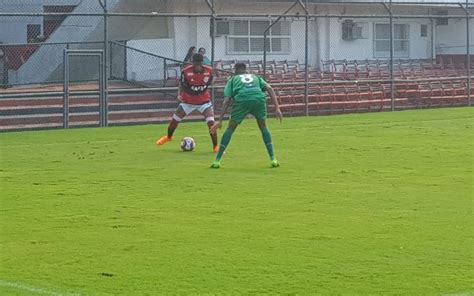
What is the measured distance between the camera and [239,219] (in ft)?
40.0

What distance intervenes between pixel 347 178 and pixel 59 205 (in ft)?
15.0

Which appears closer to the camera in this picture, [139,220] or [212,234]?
[212,234]

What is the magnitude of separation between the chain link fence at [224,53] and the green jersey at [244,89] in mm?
10901

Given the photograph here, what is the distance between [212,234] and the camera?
11.2 m

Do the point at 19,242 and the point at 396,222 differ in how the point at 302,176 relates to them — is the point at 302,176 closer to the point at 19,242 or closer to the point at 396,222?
the point at 396,222

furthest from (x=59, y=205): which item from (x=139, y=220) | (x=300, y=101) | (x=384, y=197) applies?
(x=300, y=101)

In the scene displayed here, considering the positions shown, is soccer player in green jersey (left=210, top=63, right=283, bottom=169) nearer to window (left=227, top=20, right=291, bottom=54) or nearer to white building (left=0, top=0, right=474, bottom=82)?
white building (left=0, top=0, right=474, bottom=82)

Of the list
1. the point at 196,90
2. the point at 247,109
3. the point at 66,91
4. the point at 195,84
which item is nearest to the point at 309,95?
the point at 66,91

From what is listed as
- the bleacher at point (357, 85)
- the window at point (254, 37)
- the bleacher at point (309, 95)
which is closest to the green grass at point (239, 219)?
the bleacher at point (309, 95)

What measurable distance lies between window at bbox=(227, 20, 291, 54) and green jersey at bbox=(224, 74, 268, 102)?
20.8 m

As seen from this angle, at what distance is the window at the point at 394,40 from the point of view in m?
42.4

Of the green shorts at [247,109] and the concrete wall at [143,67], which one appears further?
the concrete wall at [143,67]

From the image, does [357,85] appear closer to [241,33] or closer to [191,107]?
[241,33]

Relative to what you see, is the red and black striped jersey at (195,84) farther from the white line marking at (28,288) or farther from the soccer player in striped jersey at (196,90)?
the white line marking at (28,288)
